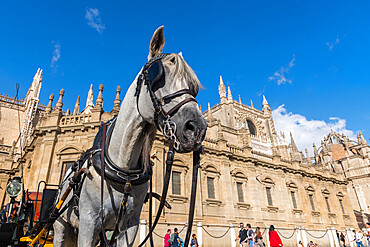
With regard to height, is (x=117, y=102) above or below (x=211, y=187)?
above

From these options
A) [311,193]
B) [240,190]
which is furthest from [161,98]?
[311,193]

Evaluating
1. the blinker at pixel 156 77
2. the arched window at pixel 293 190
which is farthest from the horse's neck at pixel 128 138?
the arched window at pixel 293 190

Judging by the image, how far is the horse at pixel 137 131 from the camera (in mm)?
1830

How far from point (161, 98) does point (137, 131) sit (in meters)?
0.47

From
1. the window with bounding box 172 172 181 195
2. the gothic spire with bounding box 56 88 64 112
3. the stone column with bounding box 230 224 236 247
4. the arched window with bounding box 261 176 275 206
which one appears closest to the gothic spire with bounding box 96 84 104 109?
the gothic spire with bounding box 56 88 64 112

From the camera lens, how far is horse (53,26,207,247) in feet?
6.00

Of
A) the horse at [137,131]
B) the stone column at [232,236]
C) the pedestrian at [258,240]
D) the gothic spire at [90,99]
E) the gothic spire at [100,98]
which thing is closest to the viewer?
the horse at [137,131]

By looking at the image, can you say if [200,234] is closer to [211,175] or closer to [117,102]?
[211,175]

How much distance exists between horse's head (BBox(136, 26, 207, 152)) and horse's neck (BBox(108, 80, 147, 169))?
148 millimetres

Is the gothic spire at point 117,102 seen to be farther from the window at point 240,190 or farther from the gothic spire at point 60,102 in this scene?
the window at point 240,190

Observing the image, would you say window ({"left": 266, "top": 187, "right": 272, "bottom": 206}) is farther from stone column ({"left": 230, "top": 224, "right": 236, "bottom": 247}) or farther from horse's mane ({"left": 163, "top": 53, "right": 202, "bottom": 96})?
horse's mane ({"left": 163, "top": 53, "right": 202, "bottom": 96})

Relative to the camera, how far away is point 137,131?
2.15 meters

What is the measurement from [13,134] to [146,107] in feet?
120

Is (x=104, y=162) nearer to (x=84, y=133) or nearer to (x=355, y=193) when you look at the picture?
(x=84, y=133)
